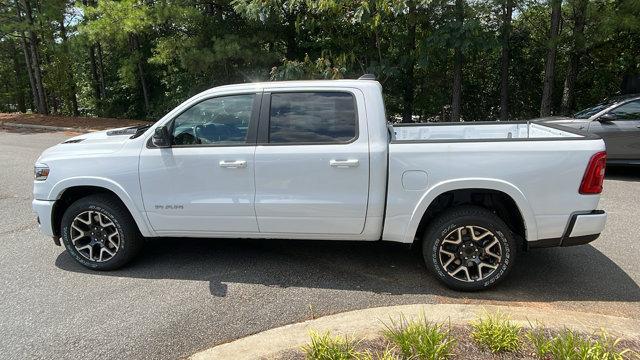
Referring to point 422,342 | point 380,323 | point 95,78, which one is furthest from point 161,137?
point 95,78

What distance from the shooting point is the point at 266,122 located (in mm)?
4203

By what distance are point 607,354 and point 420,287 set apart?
1693 millimetres

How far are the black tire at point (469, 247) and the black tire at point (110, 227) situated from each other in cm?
276

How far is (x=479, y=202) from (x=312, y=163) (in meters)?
1.50

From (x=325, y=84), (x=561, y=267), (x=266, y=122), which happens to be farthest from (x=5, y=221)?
(x=561, y=267)

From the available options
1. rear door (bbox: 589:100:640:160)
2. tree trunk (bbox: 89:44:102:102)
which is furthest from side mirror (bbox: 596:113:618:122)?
tree trunk (bbox: 89:44:102:102)

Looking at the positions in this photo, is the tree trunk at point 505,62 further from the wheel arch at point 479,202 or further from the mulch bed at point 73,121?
the mulch bed at point 73,121

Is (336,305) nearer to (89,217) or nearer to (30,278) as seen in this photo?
(89,217)

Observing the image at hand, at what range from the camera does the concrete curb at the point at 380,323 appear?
10.2 feet

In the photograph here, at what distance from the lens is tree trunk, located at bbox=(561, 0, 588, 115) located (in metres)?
11.7

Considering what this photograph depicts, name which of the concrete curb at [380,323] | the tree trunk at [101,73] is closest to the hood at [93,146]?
the concrete curb at [380,323]

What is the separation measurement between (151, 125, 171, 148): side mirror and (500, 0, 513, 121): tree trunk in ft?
34.9

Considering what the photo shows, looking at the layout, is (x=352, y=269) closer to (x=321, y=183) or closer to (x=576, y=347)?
(x=321, y=183)

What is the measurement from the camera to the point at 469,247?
3.97 meters
